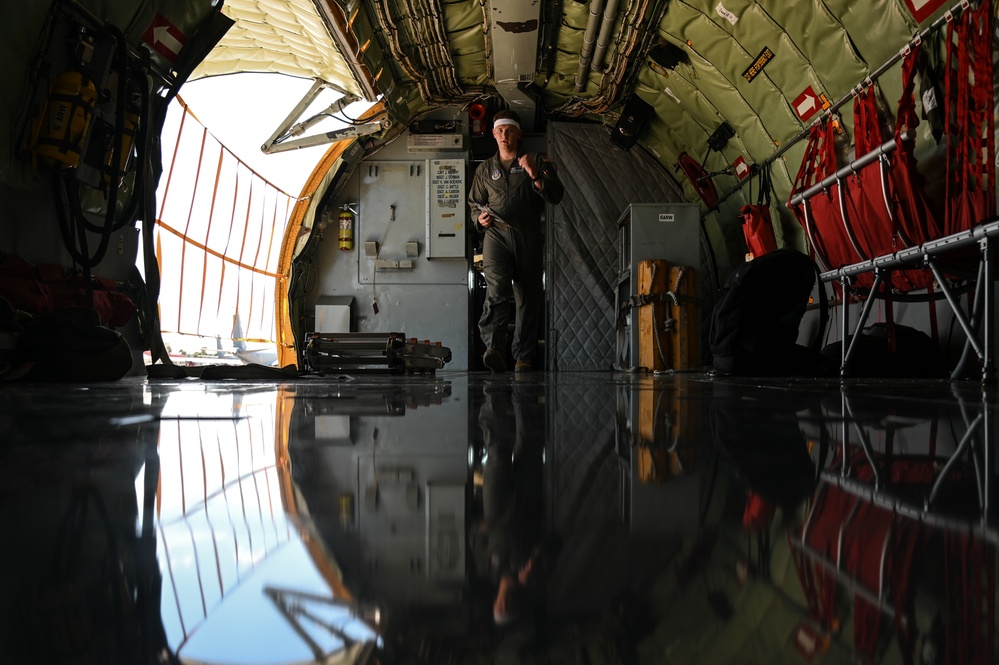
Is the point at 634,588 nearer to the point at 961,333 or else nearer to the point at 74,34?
the point at 961,333

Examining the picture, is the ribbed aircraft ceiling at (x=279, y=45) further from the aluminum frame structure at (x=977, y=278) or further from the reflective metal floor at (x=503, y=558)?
the reflective metal floor at (x=503, y=558)

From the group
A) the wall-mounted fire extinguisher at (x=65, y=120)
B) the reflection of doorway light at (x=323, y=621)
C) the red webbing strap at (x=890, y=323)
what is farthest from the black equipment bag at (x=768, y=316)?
the wall-mounted fire extinguisher at (x=65, y=120)

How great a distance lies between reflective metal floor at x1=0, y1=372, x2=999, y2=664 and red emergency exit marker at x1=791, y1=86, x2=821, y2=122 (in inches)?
190

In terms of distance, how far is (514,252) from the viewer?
5.52m

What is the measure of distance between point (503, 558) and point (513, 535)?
0.10ft

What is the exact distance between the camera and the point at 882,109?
3.88 m

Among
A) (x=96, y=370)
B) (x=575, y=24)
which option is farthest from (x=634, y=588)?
(x=575, y=24)

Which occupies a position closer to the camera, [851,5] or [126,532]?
[126,532]

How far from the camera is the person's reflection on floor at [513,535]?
0.19 metres

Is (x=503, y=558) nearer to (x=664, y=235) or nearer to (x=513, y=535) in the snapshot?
(x=513, y=535)

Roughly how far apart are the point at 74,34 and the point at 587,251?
5457mm

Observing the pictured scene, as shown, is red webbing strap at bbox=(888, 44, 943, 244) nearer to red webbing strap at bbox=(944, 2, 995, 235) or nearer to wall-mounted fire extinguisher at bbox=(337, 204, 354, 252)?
red webbing strap at bbox=(944, 2, 995, 235)

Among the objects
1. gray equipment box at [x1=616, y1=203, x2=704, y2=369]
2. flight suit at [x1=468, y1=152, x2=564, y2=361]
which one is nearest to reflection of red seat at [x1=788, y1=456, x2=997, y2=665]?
flight suit at [x1=468, y1=152, x2=564, y2=361]

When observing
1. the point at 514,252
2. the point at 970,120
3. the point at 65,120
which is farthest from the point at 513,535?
the point at 514,252
